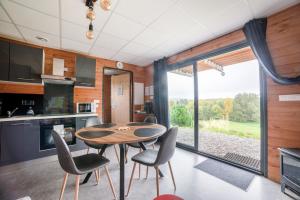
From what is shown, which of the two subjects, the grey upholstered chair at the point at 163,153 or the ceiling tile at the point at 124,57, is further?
the ceiling tile at the point at 124,57

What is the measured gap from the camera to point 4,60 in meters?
2.46

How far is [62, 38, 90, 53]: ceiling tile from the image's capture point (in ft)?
9.38

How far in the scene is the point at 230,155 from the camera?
2895mm

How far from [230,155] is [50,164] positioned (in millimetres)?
3816

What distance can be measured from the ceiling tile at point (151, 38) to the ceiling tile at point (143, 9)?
0.37 m

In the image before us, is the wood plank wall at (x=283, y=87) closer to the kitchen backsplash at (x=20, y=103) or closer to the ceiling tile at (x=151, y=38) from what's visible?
the ceiling tile at (x=151, y=38)

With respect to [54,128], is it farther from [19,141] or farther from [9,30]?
[9,30]

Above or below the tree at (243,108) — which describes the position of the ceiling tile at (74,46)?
above

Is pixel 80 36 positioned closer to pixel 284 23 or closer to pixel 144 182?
pixel 144 182

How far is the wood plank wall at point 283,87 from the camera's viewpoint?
1.76m

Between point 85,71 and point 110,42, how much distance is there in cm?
113

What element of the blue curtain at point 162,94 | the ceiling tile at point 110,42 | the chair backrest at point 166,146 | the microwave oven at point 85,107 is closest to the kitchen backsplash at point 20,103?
the microwave oven at point 85,107

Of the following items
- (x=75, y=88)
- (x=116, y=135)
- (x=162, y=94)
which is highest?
(x=75, y=88)

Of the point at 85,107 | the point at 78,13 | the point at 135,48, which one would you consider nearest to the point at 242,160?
the point at 135,48
